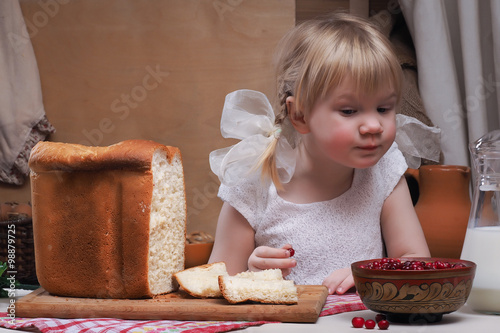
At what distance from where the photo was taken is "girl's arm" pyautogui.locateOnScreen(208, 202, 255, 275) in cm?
137

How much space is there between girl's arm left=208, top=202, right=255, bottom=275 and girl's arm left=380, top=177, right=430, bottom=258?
11.6 inches

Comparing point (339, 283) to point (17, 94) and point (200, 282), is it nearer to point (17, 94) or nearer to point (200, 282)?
point (200, 282)

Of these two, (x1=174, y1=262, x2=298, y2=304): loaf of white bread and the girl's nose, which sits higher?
the girl's nose

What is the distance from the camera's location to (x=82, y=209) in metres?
1.04

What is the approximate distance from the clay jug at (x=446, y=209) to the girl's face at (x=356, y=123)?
0.27 m

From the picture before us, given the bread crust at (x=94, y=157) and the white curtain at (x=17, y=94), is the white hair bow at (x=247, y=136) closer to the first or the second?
the bread crust at (x=94, y=157)

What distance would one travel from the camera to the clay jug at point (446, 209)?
4.53 ft

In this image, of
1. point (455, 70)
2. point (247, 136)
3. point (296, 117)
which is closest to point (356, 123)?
point (296, 117)

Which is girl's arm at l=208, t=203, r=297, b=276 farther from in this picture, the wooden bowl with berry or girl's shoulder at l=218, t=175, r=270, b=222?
the wooden bowl with berry

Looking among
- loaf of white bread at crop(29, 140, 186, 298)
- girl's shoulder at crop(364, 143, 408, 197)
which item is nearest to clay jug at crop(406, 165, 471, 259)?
girl's shoulder at crop(364, 143, 408, 197)

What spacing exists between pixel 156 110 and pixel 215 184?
276 millimetres

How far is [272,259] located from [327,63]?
378 millimetres

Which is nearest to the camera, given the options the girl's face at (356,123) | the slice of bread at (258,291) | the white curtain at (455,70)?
the slice of bread at (258,291)

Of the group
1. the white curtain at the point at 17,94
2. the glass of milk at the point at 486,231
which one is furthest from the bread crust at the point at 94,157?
the white curtain at the point at 17,94
